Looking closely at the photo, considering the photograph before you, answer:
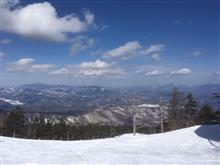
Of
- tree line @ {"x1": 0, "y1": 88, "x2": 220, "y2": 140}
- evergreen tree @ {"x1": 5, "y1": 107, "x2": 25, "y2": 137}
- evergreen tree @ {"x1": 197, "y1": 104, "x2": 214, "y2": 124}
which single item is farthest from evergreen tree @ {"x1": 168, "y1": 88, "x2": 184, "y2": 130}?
evergreen tree @ {"x1": 5, "y1": 107, "x2": 25, "y2": 137}

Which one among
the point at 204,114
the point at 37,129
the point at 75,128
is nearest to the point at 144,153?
the point at 204,114

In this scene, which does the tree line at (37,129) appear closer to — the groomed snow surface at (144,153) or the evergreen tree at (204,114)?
the evergreen tree at (204,114)

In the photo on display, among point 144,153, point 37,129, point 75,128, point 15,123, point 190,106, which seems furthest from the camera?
point 75,128

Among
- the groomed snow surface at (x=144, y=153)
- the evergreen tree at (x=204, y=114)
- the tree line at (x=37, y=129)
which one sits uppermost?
the evergreen tree at (x=204, y=114)

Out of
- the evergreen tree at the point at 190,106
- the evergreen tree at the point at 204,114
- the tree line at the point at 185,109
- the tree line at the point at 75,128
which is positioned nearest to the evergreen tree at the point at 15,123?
the tree line at the point at 75,128

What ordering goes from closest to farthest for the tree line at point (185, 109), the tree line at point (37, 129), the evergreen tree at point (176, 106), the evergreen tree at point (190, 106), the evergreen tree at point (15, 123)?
the tree line at point (185, 109), the evergreen tree at point (176, 106), the evergreen tree at point (190, 106), the evergreen tree at point (15, 123), the tree line at point (37, 129)

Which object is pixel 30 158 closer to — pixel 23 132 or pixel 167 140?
pixel 167 140

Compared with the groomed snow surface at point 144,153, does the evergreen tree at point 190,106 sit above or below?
above

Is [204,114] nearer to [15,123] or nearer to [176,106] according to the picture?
[176,106]

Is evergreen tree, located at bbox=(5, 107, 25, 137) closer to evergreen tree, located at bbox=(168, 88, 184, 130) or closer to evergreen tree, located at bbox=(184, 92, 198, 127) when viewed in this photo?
evergreen tree, located at bbox=(168, 88, 184, 130)

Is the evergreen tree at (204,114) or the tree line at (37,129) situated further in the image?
the tree line at (37,129)

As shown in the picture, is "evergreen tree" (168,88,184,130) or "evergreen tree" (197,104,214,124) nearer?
"evergreen tree" (197,104,214,124)

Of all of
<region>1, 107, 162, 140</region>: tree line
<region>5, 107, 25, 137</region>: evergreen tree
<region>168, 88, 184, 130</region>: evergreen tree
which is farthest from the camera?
<region>1, 107, 162, 140</region>: tree line

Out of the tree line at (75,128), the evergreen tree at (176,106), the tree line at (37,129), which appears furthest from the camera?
the tree line at (37,129)
